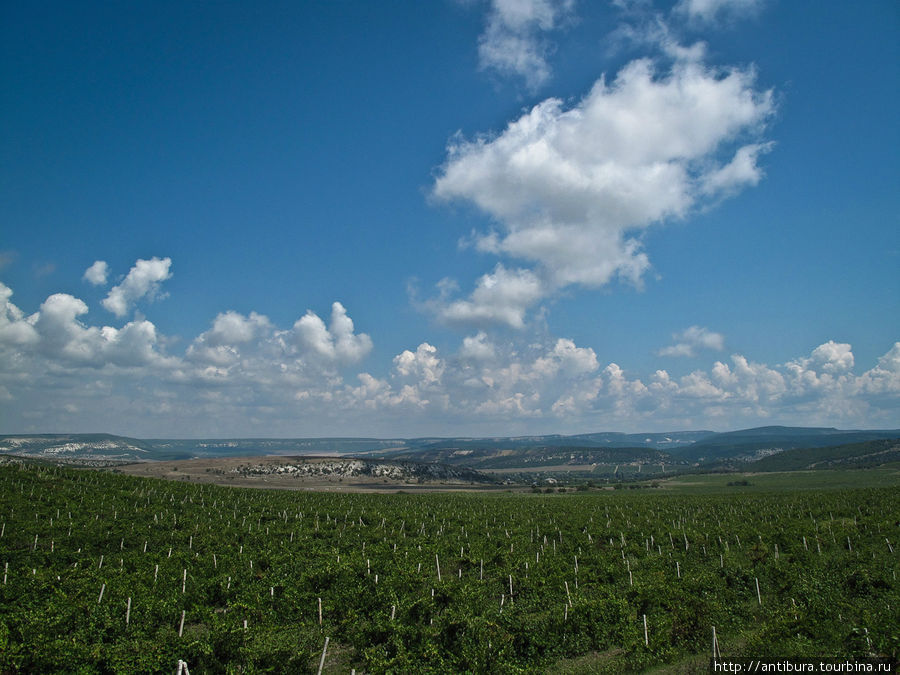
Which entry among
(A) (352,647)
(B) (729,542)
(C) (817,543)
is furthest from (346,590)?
(C) (817,543)

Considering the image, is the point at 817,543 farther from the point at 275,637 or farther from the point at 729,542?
the point at 275,637

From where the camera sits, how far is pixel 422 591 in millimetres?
25516

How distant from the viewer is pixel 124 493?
5894 centimetres

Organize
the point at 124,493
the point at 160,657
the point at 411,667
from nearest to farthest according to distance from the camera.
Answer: the point at 160,657, the point at 411,667, the point at 124,493

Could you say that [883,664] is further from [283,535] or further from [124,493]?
[124,493]

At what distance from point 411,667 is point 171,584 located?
54.9 ft

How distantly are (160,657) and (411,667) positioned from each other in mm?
8035

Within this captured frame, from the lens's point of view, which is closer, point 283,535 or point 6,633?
point 6,633

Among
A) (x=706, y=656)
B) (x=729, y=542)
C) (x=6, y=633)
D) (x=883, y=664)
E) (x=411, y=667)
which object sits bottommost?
(x=729, y=542)

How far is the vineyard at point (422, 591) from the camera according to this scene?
16688 millimetres

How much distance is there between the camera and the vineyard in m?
16.7

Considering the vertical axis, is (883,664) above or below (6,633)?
below

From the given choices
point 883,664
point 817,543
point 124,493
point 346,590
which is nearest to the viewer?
point 883,664

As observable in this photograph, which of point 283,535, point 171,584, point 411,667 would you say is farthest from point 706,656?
point 283,535
